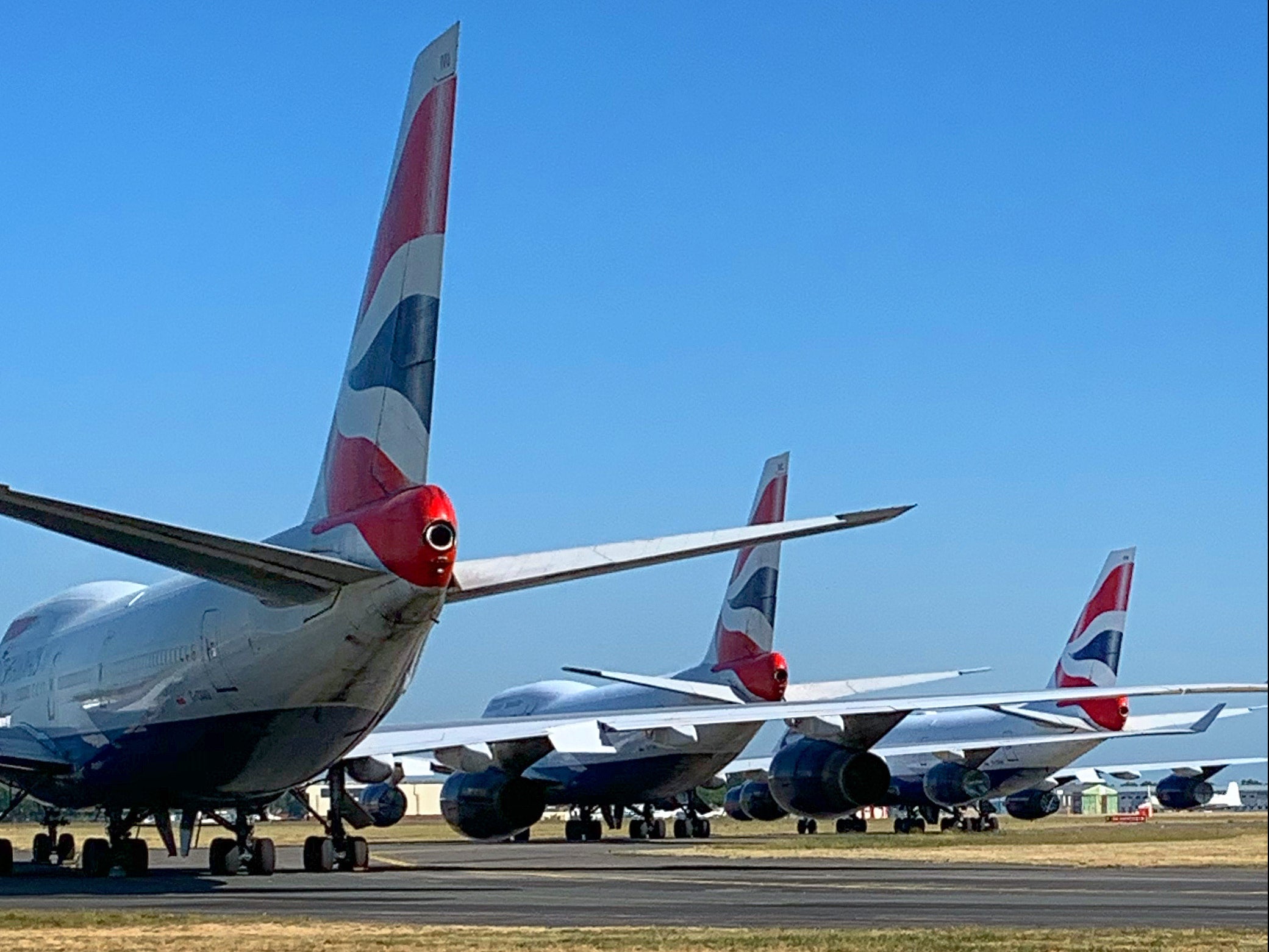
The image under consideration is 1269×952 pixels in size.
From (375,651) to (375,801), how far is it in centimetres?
2593

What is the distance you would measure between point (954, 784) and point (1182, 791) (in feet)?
87.3

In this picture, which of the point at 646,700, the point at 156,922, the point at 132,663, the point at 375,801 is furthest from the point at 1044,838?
the point at 156,922

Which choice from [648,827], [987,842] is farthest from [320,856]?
[648,827]

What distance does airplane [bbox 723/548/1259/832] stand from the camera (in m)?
55.1

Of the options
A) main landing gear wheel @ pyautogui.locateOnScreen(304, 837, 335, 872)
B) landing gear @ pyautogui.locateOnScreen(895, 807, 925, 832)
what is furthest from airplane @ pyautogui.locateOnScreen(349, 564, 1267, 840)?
landing gear @ pyautogui.locateOnScreen(895, 807, 925, 832)

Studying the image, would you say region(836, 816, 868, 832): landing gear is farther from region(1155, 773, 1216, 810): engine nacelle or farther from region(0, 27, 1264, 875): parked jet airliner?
region(0, 27, 1264, 875): parked jet airliner

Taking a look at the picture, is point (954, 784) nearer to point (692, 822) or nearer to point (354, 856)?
point (692, 822)

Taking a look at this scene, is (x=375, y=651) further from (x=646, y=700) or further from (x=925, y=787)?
(x=925, y=787)

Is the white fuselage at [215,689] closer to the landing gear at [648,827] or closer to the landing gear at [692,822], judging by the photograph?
the landing gear at [648,827]

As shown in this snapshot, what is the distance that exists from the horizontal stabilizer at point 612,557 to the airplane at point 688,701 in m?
14.4

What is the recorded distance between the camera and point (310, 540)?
2238 centimetres

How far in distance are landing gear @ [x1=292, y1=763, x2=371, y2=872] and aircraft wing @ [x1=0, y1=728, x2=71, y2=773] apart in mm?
3691

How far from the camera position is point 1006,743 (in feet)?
163

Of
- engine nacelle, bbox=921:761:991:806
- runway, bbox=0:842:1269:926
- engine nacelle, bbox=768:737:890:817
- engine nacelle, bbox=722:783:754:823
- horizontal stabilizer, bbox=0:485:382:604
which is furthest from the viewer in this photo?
engine nacelle, bbox=722:783:754:823
